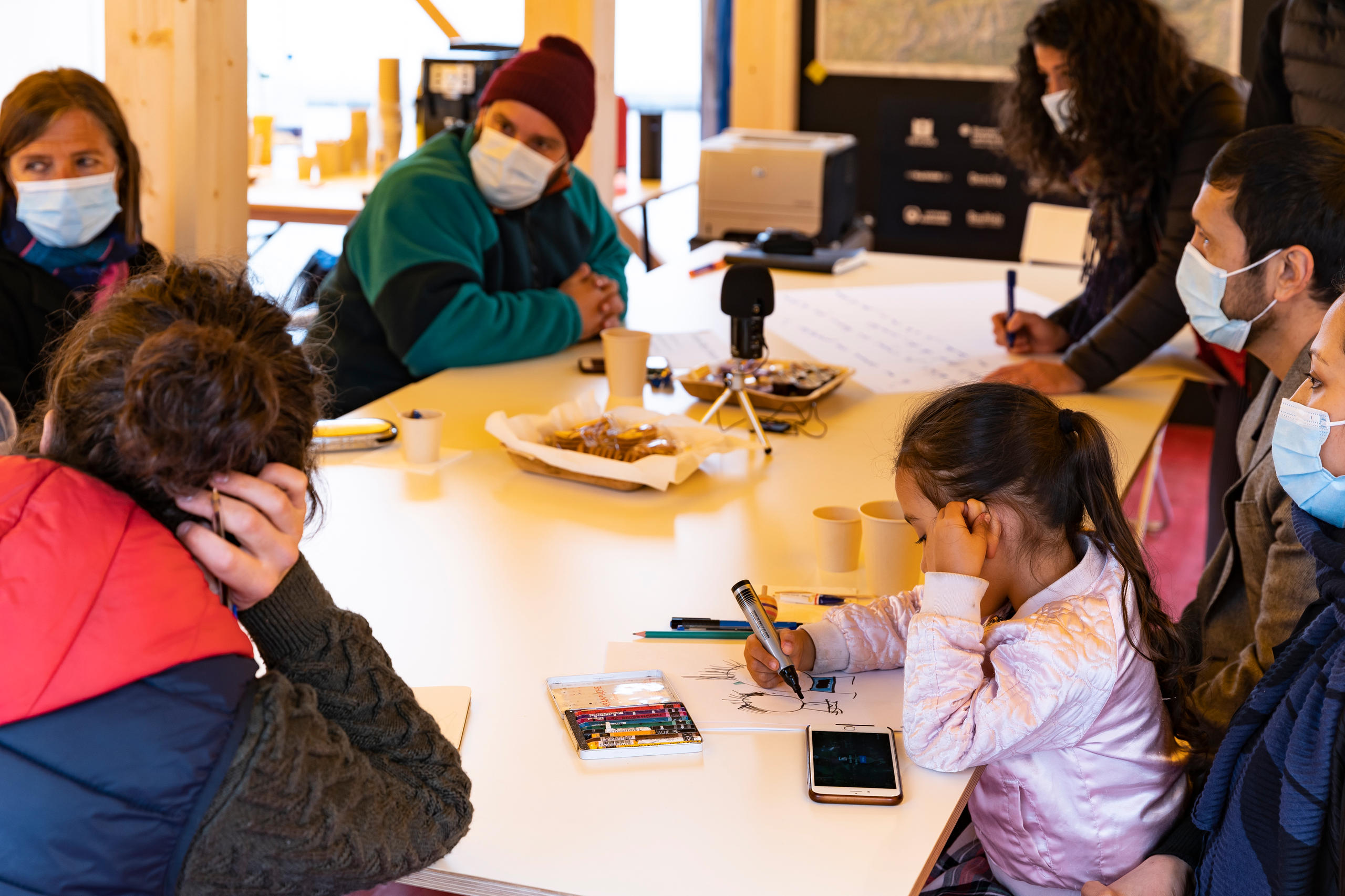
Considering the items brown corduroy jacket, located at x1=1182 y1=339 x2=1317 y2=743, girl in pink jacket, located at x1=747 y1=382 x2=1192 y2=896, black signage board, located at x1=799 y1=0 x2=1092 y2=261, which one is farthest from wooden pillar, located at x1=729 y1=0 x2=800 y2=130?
girl in pink jacket, located at x1=747 y1=382 x2=1192 y2=896

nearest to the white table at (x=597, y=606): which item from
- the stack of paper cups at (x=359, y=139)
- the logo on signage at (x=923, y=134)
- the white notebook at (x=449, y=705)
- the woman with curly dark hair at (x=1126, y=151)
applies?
the white notebook at (x=449, y=705)

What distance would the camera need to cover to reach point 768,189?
Answer: 383 cm

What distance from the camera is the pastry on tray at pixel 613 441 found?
1.88 meters

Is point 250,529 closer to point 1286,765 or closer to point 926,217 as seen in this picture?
point 1286,765

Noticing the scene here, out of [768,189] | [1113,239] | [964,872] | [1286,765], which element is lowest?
[964,872]

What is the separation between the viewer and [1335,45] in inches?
92.0

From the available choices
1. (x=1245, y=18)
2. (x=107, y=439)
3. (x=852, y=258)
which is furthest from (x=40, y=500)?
(x=1245, y=18)

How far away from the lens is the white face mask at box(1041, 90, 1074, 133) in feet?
8.31

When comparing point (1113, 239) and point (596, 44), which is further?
point (596, 44)

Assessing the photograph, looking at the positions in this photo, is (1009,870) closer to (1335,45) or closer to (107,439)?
(107,439)

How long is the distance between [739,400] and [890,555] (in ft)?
2.37

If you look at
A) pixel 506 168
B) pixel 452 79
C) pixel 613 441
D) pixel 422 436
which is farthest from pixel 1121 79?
pixel 452 79

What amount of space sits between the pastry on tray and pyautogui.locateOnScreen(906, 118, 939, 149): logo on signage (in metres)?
3.55

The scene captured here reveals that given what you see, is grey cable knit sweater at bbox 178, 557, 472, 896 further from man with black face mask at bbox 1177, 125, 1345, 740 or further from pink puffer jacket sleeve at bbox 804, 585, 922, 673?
man with black face mask at bbox 1177, 125, 1345, 740
